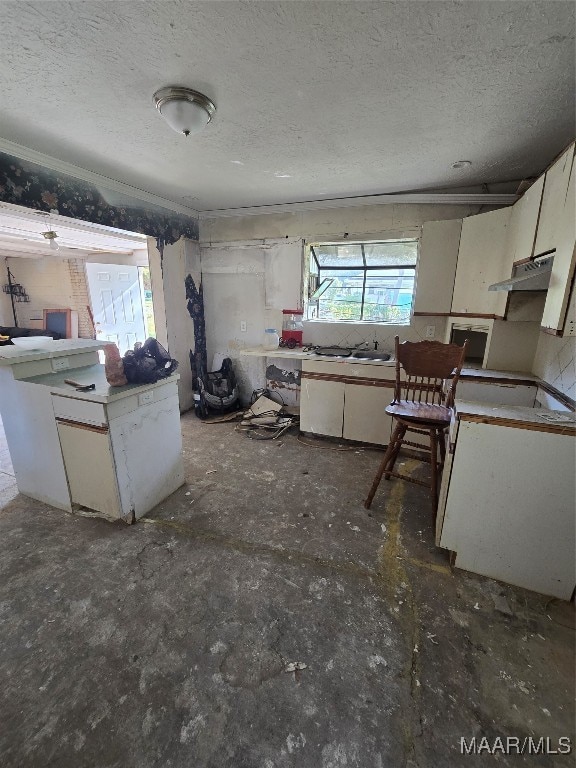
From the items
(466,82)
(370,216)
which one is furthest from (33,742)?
(370,216)

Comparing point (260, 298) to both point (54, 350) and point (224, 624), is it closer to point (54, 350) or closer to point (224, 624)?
point (54, 350)

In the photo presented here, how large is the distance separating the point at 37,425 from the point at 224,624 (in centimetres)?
→ 177

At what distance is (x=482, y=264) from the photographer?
2549 mm

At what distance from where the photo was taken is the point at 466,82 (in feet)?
4.72

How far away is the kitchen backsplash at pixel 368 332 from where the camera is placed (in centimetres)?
316

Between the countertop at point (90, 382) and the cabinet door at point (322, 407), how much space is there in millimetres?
1471

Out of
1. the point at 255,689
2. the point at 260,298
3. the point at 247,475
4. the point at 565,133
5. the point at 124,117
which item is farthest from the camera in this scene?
the point at 260,298

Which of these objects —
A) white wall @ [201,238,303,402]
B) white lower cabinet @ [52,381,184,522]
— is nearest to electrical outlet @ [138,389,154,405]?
white lower cabinet @ [52,381,184,522]

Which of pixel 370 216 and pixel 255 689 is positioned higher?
pixel 370 216

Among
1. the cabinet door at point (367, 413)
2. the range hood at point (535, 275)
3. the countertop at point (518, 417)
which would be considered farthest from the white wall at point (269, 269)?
the countertop at point (518, 417)

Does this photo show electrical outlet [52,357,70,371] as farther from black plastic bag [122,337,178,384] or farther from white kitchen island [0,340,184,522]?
black plastic bag [122,337,178,384]

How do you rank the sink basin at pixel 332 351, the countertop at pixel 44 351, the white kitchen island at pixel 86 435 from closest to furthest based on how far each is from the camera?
the white kitchen island at pixel 86 435, the countertop at pixel 44 351, the sink basin at pixel 332 351

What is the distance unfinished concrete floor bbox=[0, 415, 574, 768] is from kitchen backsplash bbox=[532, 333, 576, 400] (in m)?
1.22

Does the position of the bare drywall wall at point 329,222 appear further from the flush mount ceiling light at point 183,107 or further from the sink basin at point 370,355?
the flush mount ceiling light at point 183,107
